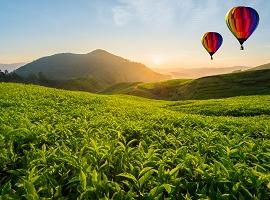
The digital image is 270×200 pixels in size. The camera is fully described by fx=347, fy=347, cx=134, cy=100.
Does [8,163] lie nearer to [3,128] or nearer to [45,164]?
[45,164]

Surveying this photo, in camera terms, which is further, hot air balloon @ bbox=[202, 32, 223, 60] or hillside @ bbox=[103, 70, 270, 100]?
hillside @ bbox=[103, 70, 270, 100]

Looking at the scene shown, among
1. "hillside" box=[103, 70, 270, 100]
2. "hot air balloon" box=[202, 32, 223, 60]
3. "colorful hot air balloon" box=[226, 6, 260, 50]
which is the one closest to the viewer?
"colorful hot air balloon" box=[226, 6, 260, 50]

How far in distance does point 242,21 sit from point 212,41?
61.3 feet

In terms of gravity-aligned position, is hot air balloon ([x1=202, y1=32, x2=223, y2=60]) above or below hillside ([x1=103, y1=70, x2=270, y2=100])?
above

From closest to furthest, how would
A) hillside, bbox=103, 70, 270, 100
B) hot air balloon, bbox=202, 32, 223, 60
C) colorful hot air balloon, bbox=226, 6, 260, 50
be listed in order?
1. colorful hot air balloon, bbox=226, 6, 260, 50
2. hot air balloon, bbox=202, 32, 223, 60
3. hillside, bbox=103, 70, 270, 100

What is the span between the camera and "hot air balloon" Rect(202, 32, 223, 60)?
221 feet

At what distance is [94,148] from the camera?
859 centimetres

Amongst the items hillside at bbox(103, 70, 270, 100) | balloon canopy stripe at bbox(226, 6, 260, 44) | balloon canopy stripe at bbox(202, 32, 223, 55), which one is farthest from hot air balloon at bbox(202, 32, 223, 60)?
hillside at bbox(103, 70, 270, 100)

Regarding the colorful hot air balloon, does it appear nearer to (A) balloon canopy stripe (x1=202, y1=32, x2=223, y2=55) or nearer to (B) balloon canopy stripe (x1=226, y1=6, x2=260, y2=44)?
(B) balloon canopy stripe (x1=226, y1=6, x2=260, y2=44)

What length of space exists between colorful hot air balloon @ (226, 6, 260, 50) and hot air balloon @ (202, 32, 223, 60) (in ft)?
51.9

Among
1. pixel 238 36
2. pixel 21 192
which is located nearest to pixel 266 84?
pixel 238 36

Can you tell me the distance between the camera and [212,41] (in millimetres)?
67438

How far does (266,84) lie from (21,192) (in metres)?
100

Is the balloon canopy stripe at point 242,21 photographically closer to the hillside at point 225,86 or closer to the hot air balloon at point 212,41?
the hot air balloon at point 212,41
